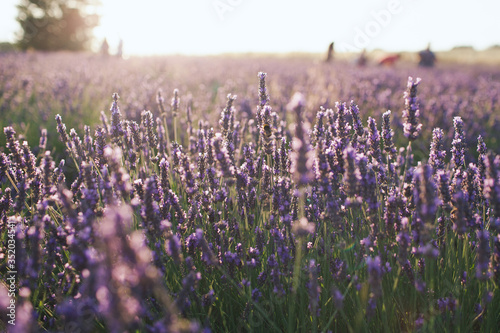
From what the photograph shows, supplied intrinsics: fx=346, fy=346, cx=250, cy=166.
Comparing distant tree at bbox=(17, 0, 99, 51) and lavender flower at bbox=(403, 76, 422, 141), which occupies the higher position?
distant tree at bbox=(17, 0, 99, 51)

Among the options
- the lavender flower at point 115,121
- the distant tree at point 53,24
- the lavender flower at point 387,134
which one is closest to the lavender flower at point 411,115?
the lavender flower at point 387,134

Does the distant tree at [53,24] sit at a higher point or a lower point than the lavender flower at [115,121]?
higher

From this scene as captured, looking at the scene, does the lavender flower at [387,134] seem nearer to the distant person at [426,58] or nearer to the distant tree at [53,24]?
the distant person at [426,58]

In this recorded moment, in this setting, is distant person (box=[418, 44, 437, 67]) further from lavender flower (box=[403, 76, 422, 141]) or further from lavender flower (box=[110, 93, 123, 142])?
lavender flower (box=[110, 93, 123, 142])

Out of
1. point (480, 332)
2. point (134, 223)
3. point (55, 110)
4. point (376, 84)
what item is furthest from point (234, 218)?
point (376, 84)

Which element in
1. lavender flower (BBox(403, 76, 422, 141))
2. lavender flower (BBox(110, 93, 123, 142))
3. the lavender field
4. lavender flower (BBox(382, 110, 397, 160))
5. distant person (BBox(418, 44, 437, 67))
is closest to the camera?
the lavender field

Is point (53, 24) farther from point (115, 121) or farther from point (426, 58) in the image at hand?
point (115, 121)

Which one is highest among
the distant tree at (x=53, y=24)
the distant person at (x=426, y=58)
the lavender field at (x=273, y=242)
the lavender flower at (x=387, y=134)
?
the distant tree at (x=53, y=24)

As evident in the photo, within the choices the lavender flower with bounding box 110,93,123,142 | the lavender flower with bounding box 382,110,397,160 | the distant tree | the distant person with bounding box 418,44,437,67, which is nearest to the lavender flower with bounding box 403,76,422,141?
the lavender flower with bounding box 382,110,397,160

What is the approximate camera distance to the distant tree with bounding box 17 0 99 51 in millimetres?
34375

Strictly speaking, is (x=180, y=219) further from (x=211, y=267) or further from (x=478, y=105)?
(x=478, y=105)

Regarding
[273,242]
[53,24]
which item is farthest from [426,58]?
[53,24]

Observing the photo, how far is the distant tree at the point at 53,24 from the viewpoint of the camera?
3438 centimetres

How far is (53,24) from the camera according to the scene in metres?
35.2
